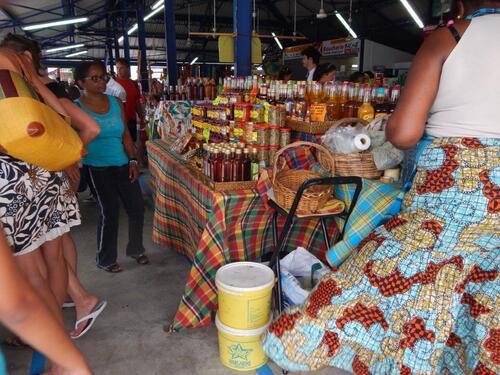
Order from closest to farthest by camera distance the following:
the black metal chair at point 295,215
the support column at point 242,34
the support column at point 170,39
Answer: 1. the black metal chair at point 295,215
2. the support column at point 242,34
3. the support column at point 170,39

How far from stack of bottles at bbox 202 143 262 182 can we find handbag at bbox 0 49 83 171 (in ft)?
2.58

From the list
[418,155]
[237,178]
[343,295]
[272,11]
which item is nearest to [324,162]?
[237,178]

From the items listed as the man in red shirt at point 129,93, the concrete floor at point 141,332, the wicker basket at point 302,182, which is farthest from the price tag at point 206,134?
the man in red shirt at point 129,93

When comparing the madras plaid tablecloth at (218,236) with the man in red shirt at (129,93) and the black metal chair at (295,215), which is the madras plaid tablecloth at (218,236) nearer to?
the black metal chair at (295,215)

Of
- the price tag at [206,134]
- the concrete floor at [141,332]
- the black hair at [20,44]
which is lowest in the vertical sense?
the concrete floor at [141,332]

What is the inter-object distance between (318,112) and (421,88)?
113cm

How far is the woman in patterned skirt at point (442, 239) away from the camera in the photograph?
135 cm

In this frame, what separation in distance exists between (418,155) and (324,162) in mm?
645

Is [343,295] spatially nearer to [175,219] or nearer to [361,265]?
[361,265]

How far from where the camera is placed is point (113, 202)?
2.91m

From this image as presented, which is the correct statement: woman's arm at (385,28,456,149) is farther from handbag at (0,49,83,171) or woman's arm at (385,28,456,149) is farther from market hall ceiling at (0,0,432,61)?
market hall ceiling at (0,0,432,61)

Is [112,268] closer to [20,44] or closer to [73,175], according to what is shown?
[73,175]

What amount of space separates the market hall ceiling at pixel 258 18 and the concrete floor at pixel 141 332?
31.4 ft

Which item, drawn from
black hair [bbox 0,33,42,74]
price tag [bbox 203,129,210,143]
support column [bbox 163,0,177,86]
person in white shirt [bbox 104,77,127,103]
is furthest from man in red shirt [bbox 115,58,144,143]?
black hair [bbox 0,33,42,74]
